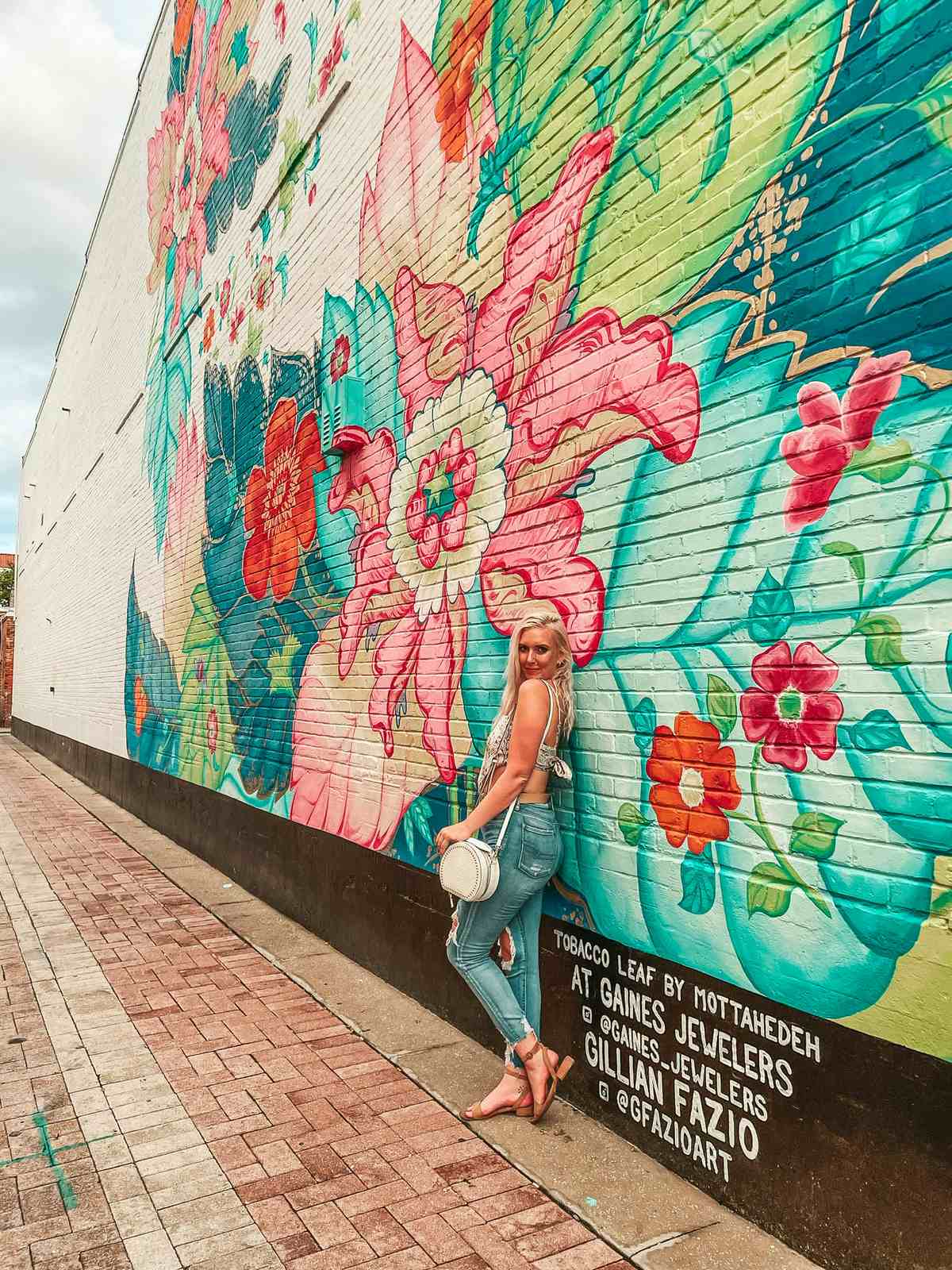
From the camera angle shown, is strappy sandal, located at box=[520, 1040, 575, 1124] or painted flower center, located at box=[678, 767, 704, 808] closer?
painted flower center, located at box=[678, 767, 704, 808]

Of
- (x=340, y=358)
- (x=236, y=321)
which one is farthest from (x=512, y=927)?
(x=236, y=321)

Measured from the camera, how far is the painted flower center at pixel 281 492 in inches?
281

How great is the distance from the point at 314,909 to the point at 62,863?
4077 mm

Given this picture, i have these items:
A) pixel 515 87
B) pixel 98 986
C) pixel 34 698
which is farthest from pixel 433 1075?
pixel 34 698

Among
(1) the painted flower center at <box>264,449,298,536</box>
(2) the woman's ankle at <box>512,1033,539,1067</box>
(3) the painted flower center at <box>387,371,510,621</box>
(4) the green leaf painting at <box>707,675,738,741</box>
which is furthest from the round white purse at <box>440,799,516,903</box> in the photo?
(1) the painted flower center at <box>264,449,298,536</box>

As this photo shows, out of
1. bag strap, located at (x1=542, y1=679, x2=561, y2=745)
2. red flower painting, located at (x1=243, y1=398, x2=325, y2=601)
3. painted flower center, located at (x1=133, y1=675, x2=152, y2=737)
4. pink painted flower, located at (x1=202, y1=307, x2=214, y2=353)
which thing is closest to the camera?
bag strap, located at (x1=542, y1=679, x2=561, y2=745)

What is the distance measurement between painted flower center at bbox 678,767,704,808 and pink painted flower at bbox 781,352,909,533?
2.85 feet

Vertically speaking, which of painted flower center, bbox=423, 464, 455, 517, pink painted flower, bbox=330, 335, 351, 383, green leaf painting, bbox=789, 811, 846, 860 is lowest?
green leaf painting, bbox=789, 811, 846, 860

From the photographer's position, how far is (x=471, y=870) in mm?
3422

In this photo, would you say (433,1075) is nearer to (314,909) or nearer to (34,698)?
(314,909)

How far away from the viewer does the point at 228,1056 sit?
427cm

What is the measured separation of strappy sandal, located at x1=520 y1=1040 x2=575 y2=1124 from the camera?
11.4 ft

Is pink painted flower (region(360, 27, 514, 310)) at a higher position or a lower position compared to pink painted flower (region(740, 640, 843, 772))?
higher

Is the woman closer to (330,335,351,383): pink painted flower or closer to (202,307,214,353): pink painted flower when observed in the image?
(330,335,351,383): pink painted flower
